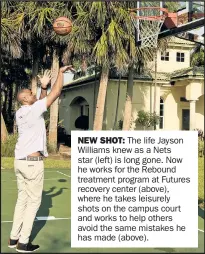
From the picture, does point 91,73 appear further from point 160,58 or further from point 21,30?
point 21,30

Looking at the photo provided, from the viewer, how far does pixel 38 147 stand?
3.68 metres

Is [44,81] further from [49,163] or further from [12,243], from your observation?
[49,163]

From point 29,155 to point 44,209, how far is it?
7.64 feet

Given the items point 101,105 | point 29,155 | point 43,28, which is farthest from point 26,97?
point 43,28

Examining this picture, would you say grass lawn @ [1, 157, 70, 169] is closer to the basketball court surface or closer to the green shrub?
the green shrub

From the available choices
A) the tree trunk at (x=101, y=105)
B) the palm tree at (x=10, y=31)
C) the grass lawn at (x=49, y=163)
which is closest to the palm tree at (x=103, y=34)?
the tree trunk at (x=101, y=105)

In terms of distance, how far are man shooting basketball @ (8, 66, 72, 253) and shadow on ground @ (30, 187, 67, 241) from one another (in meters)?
0.47

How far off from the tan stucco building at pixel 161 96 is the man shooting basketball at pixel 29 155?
14.6 m

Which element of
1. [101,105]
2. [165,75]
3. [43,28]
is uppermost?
[43,28]

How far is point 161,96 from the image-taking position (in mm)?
21375

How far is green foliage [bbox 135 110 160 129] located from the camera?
19219 millimetres

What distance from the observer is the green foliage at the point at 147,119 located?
19.2 m

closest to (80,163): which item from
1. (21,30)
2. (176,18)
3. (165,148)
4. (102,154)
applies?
(102,154)

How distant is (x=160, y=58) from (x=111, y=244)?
19.6 m
